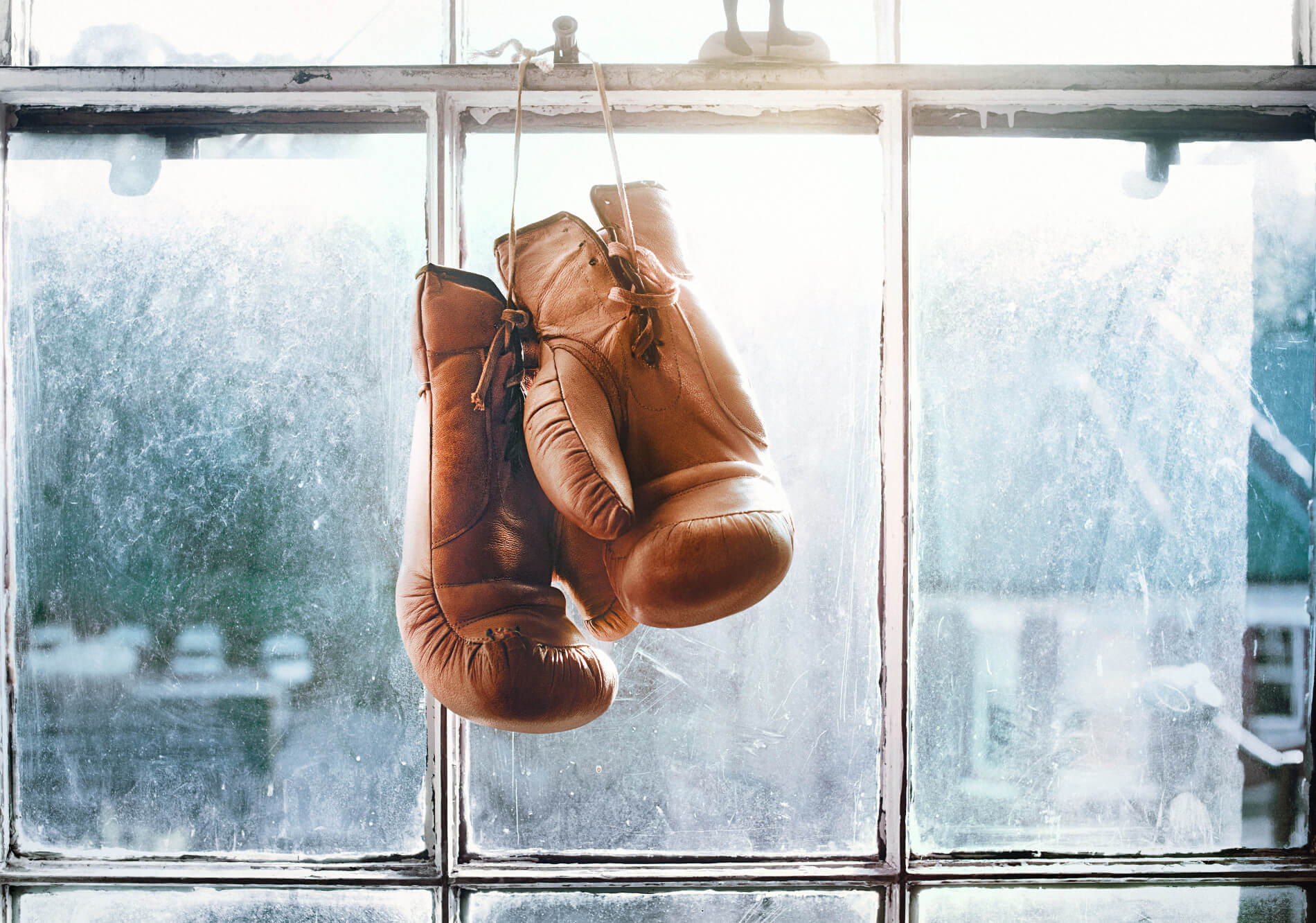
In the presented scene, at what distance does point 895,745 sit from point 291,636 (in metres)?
1.10

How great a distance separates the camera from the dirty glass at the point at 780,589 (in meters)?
1.38

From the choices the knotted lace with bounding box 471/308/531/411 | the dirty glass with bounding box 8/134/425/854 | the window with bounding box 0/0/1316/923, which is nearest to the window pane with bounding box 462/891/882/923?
the window with bounding box 0/0/1316/923

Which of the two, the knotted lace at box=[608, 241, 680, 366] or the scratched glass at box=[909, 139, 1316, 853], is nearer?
the knotted lace at box=[608, 241, 680, 366]

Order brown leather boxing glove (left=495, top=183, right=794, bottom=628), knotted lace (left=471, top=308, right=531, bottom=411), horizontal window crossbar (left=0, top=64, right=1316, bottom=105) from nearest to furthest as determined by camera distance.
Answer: brown leather boxing glove (left=495, top=183, right=794, bottom=628), knotted lace (left=471, top=308, right=531, bottom=411), horizontal window crossbar (left=0, top=64, right=1316, bottom=105)

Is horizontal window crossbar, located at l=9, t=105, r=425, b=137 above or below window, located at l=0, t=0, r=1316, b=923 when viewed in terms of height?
above

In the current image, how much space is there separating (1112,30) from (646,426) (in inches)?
50.7

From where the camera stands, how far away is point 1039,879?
136 centimetres

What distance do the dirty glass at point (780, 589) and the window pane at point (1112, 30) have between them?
30 centimetres

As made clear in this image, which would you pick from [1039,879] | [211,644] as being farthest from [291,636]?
[1039,879]

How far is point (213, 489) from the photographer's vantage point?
1.38 meters

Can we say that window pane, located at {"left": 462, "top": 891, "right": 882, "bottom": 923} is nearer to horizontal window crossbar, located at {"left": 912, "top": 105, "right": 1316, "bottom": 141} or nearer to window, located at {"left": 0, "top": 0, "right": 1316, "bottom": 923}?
window, located at {"left": 0, "top": 0, "right": 1316, "bottom": 923}

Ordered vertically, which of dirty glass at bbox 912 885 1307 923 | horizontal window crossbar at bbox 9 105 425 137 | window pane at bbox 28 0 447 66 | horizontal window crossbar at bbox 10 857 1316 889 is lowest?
dirty glass at bbox 912 885 1307 923

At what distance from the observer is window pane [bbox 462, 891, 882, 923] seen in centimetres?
136

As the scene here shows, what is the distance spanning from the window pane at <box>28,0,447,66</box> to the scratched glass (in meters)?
0.98
